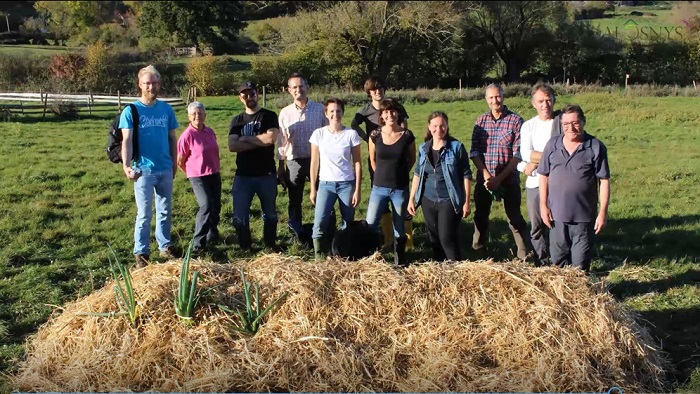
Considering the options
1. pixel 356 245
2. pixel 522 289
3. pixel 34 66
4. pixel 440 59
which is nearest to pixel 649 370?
pixel 522 289

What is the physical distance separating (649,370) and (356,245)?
2.63 m

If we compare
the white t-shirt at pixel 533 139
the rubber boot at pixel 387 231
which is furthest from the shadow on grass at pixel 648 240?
the rubber boot at pixel 387 231

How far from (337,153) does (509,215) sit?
1.96m

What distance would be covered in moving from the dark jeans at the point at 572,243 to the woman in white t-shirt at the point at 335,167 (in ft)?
6.11

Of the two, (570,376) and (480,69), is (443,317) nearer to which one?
(570,376)

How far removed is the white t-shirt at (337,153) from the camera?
19.7ft

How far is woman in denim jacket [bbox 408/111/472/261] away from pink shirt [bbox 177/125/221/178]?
245 centimetres

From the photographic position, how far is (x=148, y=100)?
597 centimetres

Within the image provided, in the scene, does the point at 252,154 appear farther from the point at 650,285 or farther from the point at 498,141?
the point at 650,285

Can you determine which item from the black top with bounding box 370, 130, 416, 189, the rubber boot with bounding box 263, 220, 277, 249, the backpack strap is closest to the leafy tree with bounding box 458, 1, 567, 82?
the rubber boot with bounding box 263, 220, 277, 249

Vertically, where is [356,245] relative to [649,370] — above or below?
above

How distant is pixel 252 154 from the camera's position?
21.3ft

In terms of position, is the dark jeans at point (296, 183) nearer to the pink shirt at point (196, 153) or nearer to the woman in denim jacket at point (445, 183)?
→ the pink shirt at point (196, 153)

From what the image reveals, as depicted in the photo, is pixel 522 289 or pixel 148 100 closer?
pixel 522 289
